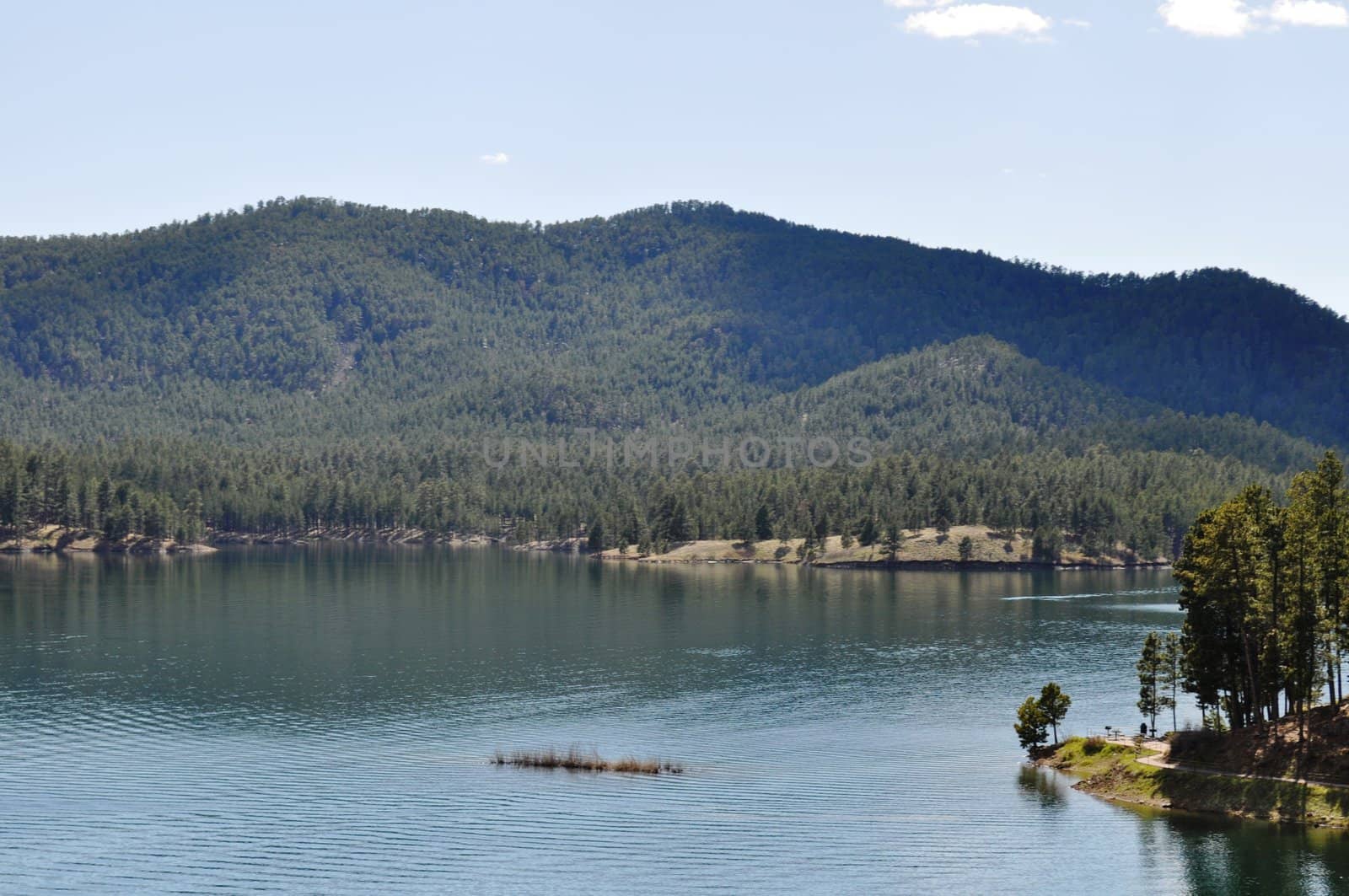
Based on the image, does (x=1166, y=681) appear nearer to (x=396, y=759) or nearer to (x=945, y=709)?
(x=945, y=709)

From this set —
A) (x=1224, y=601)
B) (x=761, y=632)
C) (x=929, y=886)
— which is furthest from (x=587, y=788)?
(x=761, y=632)

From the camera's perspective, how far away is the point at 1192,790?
8806 centimetres

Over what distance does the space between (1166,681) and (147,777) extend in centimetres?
7266

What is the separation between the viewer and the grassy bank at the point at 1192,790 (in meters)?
82.1

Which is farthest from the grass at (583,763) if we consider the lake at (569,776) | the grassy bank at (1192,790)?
the grassy bank at (1192,790)

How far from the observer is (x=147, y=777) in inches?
3784

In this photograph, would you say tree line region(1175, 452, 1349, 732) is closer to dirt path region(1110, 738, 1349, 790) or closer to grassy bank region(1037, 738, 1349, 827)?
dirt path region(1110, 738, 1349, 790)

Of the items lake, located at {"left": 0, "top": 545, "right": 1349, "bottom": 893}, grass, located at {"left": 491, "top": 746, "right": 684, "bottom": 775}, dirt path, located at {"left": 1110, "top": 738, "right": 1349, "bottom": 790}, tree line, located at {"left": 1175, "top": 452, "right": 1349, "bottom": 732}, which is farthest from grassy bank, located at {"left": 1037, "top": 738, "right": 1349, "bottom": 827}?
grass, located at {"left": 491, "top": 746, "right": 684, "bottom": 775}

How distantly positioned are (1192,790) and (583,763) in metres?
40.0

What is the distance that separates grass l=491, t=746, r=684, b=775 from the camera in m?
98.8

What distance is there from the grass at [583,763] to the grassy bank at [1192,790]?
2737cm

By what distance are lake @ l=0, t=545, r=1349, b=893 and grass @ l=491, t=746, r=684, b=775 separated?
6.00 feet

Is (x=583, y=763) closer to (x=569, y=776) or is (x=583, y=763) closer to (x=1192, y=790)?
(x=569, y=776)

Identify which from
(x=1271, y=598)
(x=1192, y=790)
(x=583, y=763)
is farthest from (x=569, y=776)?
(x=1271, y=598)
